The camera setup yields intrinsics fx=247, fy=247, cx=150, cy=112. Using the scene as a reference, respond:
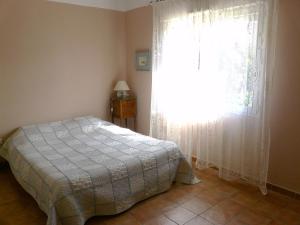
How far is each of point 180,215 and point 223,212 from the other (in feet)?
1.35

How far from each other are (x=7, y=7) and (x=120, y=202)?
2.73m

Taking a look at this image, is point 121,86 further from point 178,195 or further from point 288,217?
point 288,217

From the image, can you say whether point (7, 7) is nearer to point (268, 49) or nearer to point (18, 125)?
point (18, 125)

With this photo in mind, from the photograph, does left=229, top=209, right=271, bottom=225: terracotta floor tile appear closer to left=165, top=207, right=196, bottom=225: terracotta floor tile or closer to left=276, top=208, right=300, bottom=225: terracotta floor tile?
left=276, top=208, right=300, bottom=225: terracotta floor tile

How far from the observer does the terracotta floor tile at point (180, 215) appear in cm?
221

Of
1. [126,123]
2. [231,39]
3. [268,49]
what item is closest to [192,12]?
[231,39]

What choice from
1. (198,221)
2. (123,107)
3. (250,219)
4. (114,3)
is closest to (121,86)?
(123,107)

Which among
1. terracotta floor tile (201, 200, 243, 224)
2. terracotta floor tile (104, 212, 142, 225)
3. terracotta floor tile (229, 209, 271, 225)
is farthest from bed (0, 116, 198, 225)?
terracotta floor tile (229, 209, 271, 225)

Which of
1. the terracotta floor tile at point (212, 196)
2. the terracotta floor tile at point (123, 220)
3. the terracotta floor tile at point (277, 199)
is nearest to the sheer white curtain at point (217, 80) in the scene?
the terracotta floor tile at point (277, 199)

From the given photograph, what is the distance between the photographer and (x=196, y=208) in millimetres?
2395

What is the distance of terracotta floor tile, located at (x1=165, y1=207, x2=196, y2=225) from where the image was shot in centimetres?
221

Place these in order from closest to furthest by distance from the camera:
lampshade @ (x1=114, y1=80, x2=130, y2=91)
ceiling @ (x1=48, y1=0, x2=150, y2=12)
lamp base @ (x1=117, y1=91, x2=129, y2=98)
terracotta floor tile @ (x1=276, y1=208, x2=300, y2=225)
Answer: terracotta floor tile @ (x1=276, y1=208, x2=300, y2=225)
ceiling @ (x1=48, y1=0, x2=150, y2=12)
lampshade @ (x1=114, y1=80, x2=130, y2=91)
lamp base @ (x1=117, y1=91, x2=129, y2=98)

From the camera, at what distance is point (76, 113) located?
3.86 m

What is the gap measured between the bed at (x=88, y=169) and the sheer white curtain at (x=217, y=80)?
22.5 inches
